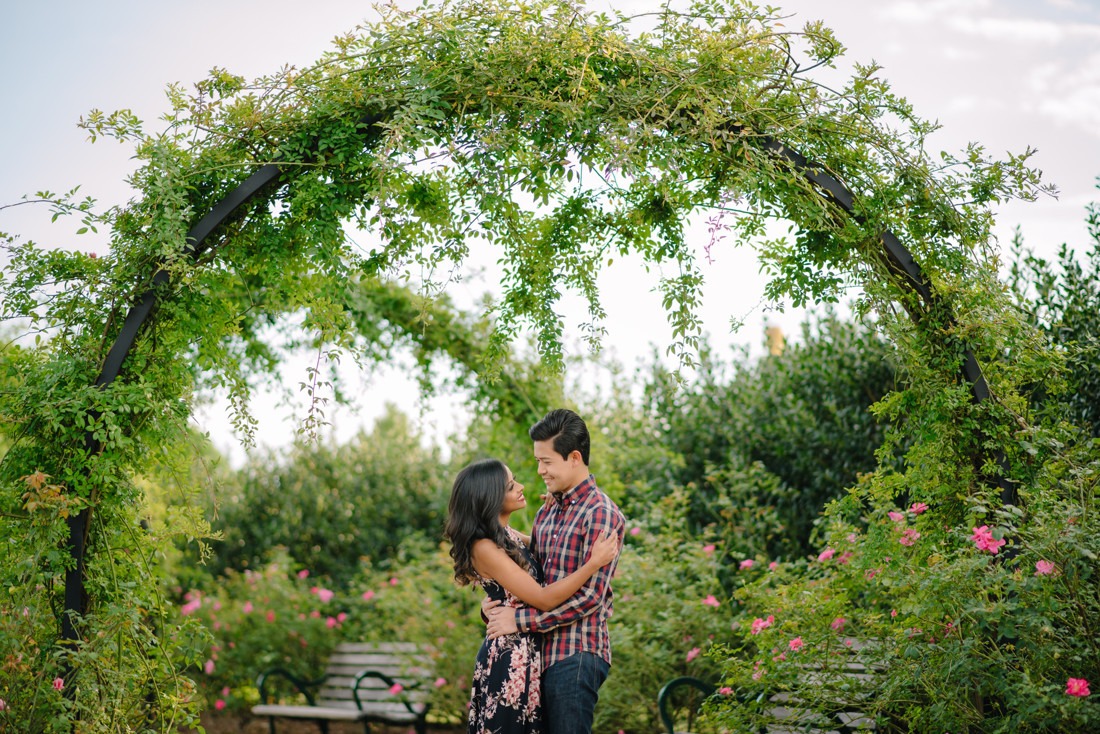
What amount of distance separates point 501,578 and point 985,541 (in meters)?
1.74

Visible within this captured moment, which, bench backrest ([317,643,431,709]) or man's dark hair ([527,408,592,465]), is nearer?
man's dark hair ([527,408,592,465])

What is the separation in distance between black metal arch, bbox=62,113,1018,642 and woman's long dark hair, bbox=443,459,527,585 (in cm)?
133

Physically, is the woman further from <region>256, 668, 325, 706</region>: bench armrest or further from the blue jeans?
<region>256, 668, 325, 706</region>: bench armrest

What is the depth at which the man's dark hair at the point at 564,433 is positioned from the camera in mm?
3291

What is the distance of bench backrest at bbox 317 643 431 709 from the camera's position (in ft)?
21.7

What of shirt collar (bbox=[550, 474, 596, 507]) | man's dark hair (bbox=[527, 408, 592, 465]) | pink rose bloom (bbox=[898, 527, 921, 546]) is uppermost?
man's dark hair (bbox=[527, 408, 592, 465])

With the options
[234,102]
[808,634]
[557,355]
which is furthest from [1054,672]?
[234,102]

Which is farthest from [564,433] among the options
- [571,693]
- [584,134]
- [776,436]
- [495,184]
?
[776,436]

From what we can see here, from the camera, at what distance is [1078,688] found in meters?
2.88

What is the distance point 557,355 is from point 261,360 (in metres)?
2.68

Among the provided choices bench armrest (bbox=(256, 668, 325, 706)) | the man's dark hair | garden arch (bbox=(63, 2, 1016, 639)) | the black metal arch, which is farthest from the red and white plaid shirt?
bench armrest (bbox=(256, 668, 325, 706))

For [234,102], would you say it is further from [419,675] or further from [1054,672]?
[419,675]

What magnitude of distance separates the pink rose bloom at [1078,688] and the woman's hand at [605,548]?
144 cm

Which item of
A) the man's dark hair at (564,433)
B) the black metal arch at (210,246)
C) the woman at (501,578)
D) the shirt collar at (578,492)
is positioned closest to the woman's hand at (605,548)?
the woman at (501,578)
